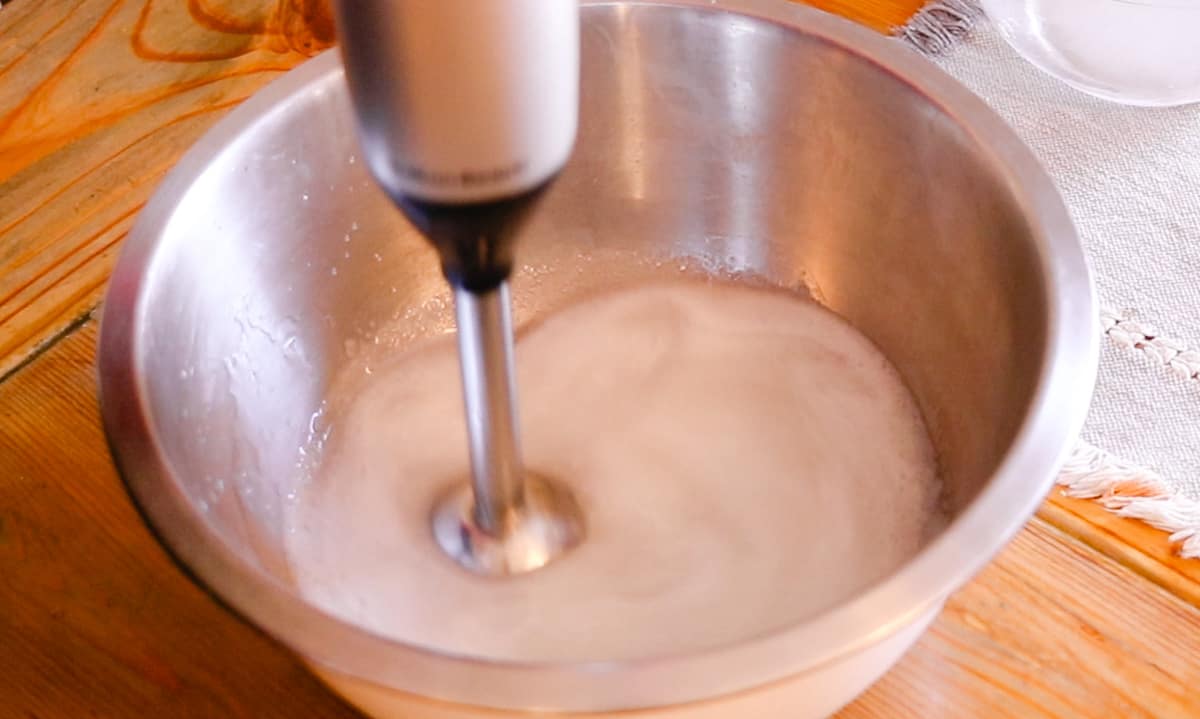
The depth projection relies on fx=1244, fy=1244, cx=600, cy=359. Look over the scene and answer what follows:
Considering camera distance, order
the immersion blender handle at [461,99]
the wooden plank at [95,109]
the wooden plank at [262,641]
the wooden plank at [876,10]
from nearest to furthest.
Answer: the immersion blender handle at [461,99], the wooden plank at [262,641], the wooden plank at [95,109], the wooden plank at [876,10]

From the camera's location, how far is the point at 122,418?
38 centimetres

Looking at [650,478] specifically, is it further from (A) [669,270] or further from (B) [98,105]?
(B) [98,105]

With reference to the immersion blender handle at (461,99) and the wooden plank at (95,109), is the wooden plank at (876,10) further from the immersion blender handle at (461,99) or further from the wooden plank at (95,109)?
the immersion blender handle at (461,99)

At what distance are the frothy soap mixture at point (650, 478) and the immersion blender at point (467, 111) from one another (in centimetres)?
15

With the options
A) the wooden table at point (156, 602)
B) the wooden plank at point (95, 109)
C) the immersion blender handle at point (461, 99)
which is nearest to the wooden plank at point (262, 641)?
the wooden table at point (156, 602)

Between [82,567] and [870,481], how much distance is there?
316mm

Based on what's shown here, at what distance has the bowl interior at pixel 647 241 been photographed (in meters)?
0.45

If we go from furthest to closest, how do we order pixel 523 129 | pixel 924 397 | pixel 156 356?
pixel 924 397, pixel 156 356, pixel 523 129

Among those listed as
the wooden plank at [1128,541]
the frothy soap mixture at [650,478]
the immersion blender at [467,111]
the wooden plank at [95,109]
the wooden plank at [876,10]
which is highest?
the immersion blender at [467,111]

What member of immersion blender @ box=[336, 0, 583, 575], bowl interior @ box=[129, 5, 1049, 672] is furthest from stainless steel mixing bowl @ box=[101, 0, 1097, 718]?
immersion blender @ box=[336, 0, 583, 575]

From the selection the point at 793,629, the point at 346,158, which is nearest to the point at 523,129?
the point at 793,629

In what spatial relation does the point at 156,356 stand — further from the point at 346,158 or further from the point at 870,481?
the point at 870,481

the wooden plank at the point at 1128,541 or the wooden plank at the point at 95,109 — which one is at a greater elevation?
the wooden plank at the point at 95,109

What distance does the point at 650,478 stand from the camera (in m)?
0.53
